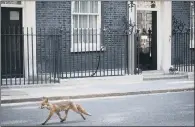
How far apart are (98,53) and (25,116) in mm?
7613

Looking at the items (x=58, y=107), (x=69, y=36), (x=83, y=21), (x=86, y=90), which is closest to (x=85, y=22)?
(x=83, y=21)

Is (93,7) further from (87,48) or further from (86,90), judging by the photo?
(86,90)

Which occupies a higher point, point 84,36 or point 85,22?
point 85,22

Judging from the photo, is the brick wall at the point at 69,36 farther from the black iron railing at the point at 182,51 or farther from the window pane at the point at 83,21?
the black iron railing at the point at 182,51

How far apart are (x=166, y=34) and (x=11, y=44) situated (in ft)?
20.6

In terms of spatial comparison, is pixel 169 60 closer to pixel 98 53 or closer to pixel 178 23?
pixel 178 23

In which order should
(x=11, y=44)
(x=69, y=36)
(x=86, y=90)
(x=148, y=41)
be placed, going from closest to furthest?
(x=86, y=90)
(x=11, y=44)
(x=69, y=36)
(x=148, y=41)

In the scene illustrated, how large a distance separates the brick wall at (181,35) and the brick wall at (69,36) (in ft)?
7.73

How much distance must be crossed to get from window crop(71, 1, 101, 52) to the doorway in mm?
2223

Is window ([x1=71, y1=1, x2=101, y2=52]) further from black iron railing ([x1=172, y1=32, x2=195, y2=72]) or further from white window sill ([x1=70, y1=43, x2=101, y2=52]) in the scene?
black iron railing ([x1=172, y1=32, x2=195, y2=72])

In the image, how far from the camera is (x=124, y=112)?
960cm

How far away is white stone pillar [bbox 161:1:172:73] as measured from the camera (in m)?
17.8

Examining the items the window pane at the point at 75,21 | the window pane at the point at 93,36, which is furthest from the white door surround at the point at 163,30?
the window pane at the point at 75,21

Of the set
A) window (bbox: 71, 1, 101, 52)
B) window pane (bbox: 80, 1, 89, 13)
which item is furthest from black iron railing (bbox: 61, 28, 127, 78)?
window pane (bbox: 80, 1, 89, 13)
